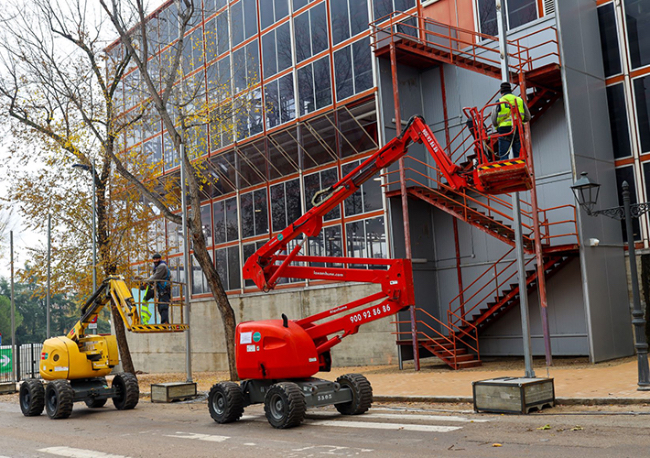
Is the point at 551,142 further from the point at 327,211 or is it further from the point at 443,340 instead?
the point at 327,211

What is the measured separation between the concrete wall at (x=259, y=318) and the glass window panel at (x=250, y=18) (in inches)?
489

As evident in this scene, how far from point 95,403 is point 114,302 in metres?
2.97

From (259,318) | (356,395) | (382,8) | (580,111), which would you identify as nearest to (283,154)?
(259,318)

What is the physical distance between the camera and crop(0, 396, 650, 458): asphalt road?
8.66 metres

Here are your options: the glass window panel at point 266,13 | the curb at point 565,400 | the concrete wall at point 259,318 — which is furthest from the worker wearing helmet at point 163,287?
the glass window panel at point 266,13

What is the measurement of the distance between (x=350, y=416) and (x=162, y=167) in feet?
82.5

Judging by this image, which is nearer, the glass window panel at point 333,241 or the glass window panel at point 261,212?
the glass window panel at point 333,241

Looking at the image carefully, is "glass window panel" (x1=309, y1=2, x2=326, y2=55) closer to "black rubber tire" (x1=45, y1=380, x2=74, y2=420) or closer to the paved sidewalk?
the paved sidewalk

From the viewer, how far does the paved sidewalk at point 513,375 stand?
40.8ft

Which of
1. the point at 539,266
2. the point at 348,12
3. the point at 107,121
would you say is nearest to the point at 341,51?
the point at 348,12

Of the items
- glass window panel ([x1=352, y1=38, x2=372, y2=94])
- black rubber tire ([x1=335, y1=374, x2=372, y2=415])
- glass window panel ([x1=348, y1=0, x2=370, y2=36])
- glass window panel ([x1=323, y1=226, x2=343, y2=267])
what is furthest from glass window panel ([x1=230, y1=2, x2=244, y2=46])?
black rubber tire ([x1=335, y1=374, x2=372, y2=415])

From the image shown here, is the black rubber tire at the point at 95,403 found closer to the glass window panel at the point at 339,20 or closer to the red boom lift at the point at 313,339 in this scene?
the red boom lift at the point at 313,339

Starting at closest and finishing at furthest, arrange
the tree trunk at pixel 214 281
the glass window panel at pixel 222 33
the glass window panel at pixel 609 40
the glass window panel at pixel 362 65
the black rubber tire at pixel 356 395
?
1. the black rubber tire at pixel 356 395
2. the glass window panel at pixel 609 40
3. the tree trunk at pixel 214 281
4. the glass window panel at pixel 362 65
5. the glass window panel at pixel 222 33

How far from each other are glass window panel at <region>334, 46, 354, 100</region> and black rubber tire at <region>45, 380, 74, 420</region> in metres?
15.2
